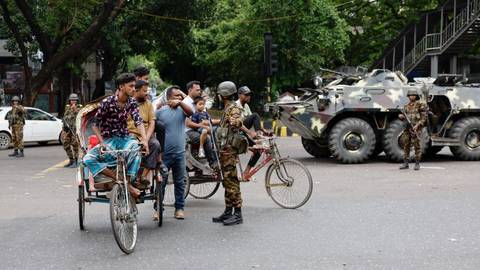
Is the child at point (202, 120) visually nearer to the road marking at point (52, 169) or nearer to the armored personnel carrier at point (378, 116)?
the road marking at point (52, 169)

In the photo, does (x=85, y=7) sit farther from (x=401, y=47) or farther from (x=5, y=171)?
(x=401, y=47)

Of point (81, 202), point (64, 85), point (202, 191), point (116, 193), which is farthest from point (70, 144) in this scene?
point (64, 85)

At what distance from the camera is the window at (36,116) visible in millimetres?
21862

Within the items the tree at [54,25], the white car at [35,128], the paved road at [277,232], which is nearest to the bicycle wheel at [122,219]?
Answer: the paved road at [277,232]

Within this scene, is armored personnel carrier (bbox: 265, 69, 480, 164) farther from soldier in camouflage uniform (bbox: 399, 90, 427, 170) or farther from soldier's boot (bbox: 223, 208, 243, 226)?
soldier's boot (bbox: 223, 208, 243, 226)

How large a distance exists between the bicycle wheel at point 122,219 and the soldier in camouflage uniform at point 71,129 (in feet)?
26.9

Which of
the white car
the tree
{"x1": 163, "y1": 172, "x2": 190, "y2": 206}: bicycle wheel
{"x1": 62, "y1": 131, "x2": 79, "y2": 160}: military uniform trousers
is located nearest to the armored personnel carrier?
{"x1": 62, "y1": 131, "x2": 79, "y2": 160}: military uniform trousers

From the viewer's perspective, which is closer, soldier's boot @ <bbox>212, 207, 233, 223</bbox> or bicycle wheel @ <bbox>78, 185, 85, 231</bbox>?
bicycle wheel @ <bbox>78, 185, 85, 231</bbox>

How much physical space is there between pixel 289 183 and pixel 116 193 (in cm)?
298

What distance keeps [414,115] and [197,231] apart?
7.26m

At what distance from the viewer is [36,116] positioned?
22.1 meters

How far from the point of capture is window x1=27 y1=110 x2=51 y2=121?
21.9m

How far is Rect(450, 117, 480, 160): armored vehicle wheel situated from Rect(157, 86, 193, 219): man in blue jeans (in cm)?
842

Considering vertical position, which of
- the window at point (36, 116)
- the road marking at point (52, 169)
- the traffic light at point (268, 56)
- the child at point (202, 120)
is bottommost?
the road marking at point (52, 169)
